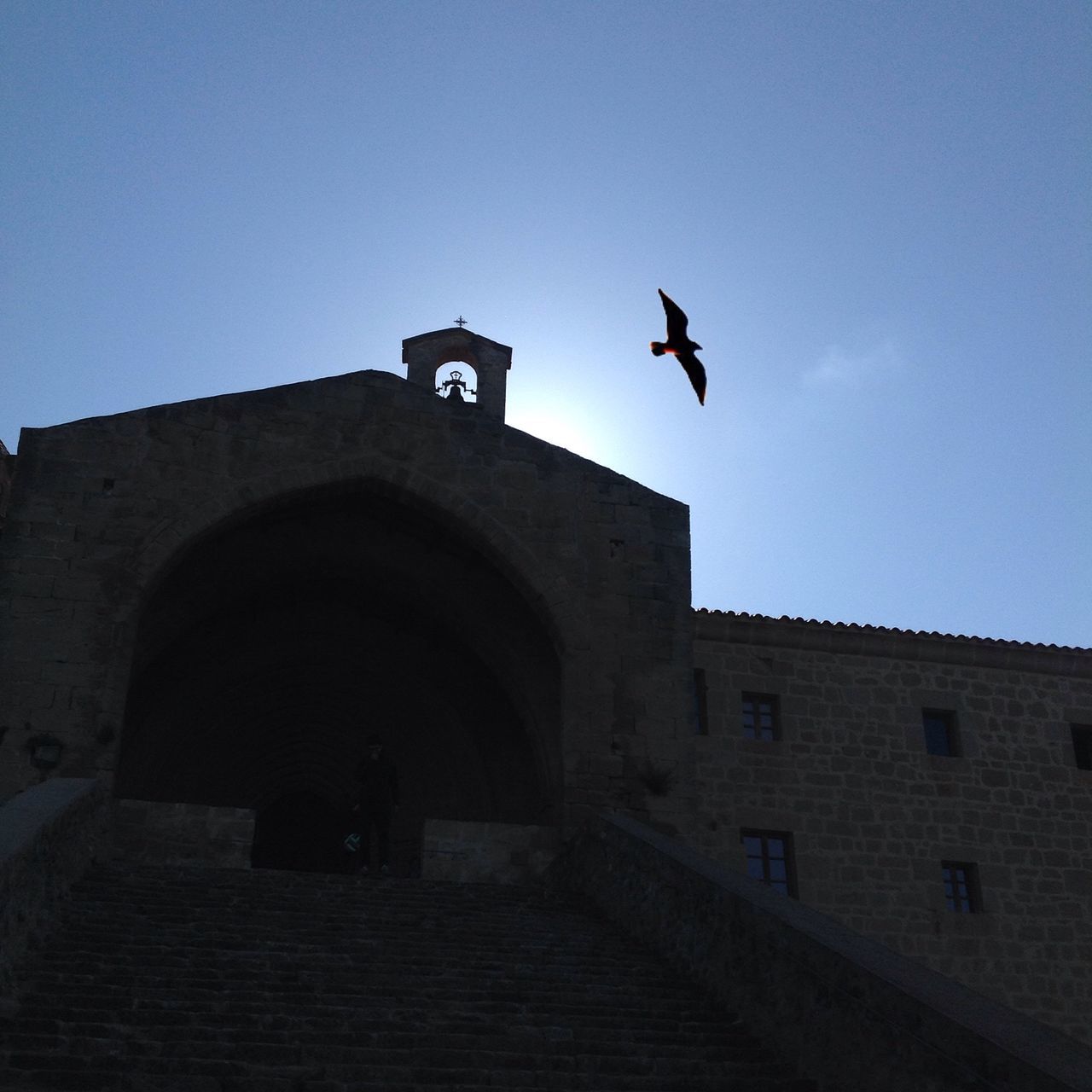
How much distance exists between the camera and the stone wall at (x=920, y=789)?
1558cm

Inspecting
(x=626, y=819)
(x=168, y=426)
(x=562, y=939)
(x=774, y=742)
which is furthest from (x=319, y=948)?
(x=774, y=742)

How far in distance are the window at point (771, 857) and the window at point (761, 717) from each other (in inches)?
47.7

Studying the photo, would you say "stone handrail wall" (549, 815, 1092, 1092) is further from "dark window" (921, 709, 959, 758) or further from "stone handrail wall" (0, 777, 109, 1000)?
"dark window" (921, 709, 959, 758)

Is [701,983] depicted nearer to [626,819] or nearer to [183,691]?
[626,819]

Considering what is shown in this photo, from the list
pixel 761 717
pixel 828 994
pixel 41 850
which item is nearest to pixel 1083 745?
pixel 761 717

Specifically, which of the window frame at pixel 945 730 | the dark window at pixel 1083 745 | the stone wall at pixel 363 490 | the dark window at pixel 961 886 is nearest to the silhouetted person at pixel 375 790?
the stone wall at pixel 363 490

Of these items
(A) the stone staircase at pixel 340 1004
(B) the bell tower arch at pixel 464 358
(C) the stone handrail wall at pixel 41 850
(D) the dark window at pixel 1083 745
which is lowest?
(A) the stone staircase at pixel 340 1004

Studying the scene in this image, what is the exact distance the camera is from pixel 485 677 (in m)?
15.1

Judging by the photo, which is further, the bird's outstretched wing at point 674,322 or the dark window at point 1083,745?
the dark window at point 1083,745

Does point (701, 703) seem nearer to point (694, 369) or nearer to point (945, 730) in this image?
point (945, 730)

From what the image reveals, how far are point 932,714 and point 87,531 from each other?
11.1 m

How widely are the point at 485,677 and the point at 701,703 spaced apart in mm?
2937

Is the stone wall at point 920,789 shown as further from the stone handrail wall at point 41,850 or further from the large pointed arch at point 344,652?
the stone handrail wall at point 41,850

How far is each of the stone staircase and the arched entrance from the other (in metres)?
3.74
